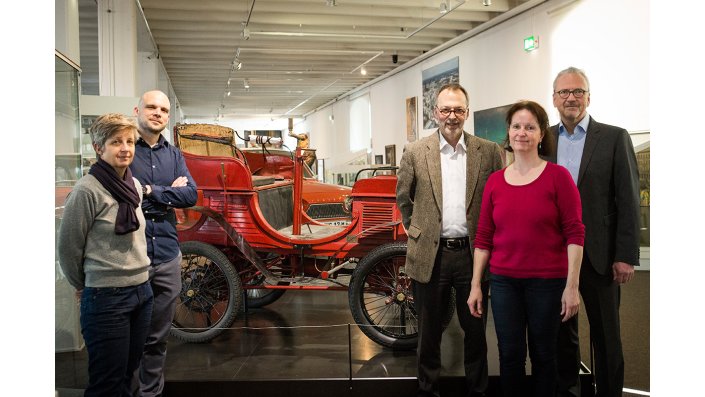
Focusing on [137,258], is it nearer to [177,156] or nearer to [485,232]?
[177,156]

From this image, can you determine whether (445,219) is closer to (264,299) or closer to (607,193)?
(607,193)

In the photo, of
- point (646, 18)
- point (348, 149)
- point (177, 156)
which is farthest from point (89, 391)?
point (348, 149)

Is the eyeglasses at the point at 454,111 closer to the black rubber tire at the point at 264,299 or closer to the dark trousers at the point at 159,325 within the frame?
the dark trousers at the point at 159,325

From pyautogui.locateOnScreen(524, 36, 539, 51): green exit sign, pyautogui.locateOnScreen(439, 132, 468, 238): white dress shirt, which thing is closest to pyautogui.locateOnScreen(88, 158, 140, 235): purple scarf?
pyautogui.locateOnScreen(439, 132, 468, 238): white dress shirt

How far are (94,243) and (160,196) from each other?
Answer: 0.50 m

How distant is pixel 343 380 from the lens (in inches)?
126

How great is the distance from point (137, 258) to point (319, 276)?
208 centimetres

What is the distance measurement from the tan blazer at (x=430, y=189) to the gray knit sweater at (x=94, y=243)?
4.05 feet

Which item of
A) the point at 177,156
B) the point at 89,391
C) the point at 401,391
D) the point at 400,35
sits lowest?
the point at 401,391

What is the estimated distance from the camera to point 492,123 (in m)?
8.45

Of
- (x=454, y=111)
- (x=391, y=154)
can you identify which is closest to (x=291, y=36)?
(x=391, y=154)

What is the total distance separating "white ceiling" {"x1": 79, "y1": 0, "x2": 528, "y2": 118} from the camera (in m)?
8.24

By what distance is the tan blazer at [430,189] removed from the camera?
281cm

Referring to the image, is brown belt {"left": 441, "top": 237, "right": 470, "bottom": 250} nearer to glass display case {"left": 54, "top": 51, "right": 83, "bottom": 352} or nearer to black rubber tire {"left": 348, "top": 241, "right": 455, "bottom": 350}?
black rubber tire {"left": 348, "top": 241, "right": 455, "bottom": 350}
